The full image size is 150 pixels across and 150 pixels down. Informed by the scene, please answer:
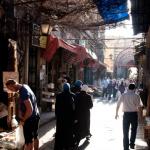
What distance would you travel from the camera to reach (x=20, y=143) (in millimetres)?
9305

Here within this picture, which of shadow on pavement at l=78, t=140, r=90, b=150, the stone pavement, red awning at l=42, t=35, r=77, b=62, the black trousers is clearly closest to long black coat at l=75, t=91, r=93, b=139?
shadow on pavement at l=78, t=140, r=90, b=150

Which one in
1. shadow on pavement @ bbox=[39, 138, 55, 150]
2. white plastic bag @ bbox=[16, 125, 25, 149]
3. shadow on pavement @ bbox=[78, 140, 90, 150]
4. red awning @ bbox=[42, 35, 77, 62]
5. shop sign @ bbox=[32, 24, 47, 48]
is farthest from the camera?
red awning @ bbox=[42, 35, 77, 62]

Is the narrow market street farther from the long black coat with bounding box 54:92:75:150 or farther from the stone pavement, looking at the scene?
the long black coat with bounding box 54:92:75:150

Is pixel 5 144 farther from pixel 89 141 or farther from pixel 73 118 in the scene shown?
pixel 89 141

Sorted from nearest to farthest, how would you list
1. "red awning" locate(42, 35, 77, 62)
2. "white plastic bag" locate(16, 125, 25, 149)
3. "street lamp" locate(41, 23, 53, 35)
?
"white plastic bag" locate(16, 125, 25, 149), "street lamp" locate(41, 23, 53, 35), "red awning" locate(42, 35, 77, 62)

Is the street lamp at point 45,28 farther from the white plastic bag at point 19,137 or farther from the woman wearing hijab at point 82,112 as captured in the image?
the white plastic bag at point 19,137

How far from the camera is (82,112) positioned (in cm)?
1324

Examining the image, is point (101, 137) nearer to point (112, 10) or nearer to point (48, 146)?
point (48, 146)

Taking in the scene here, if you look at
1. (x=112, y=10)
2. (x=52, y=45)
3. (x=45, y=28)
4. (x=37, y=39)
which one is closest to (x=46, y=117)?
(x=52, y=45)

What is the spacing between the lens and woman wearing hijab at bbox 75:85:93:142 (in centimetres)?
1295

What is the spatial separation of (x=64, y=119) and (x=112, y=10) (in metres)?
5.71

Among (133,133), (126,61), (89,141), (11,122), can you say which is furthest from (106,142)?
(126,61)

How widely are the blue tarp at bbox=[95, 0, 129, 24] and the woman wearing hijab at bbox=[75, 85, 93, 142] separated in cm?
294

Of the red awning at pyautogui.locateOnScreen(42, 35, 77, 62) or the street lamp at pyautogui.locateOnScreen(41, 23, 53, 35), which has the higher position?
the street lamp at pyautogui.locateOnScreen(41, 23, 53, 35)
